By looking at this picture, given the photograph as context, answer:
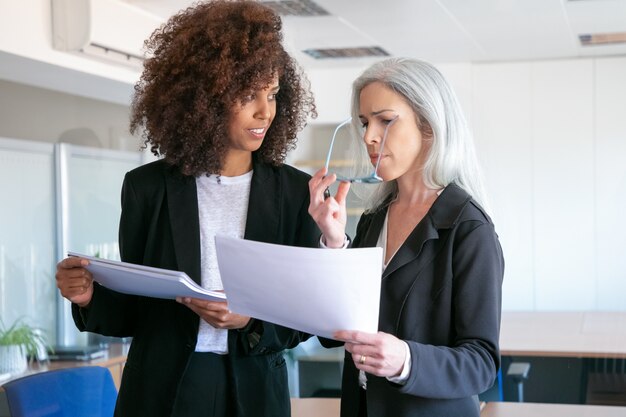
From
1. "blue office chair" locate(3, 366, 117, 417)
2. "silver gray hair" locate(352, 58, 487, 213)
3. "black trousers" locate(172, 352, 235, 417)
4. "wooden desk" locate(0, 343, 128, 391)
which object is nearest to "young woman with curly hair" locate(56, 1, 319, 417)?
"black trousers" locate(172, 352, 235, 417)

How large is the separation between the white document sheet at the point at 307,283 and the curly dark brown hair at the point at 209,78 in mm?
471

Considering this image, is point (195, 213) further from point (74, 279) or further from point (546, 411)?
point (546, 411)

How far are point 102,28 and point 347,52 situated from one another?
9.25 feet

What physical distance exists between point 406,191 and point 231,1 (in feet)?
2.16

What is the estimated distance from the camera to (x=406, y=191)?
1800 mm

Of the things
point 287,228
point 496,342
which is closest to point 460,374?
point 496,342

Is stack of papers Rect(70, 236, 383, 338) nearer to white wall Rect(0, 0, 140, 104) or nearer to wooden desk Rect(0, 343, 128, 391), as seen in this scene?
white wall Rect(0, 0, 140, 104)

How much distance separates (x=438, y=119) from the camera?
1694mm

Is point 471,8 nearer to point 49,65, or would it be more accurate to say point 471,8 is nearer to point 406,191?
point 49,65

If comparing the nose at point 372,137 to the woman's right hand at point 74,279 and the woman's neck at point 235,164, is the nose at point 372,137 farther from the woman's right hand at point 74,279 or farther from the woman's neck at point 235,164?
the woman's right hand at point 74,279

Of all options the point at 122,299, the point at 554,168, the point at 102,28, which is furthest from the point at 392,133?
the point at 554,168

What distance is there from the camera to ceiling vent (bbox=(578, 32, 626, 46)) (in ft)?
21.1

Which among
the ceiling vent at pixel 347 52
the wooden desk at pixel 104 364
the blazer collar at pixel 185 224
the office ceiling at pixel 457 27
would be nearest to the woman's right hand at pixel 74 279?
the blazer collar at pixel 185 224

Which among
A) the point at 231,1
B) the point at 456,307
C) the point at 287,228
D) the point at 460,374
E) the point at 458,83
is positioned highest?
the point at 458,83
